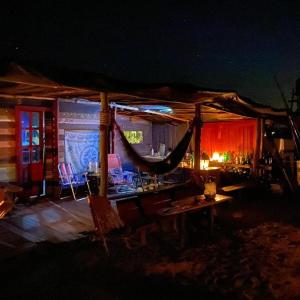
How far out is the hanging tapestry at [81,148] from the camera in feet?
32.4

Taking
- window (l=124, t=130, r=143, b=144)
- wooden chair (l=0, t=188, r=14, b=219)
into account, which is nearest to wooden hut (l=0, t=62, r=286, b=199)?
wooden chair (l=0, t=188, r=14, b=219)

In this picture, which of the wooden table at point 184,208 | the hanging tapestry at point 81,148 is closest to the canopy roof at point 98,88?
the hanging tapestry at point 81,148

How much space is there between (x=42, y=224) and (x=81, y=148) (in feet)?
12.4

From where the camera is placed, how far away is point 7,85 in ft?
18.0

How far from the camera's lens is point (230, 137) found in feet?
41.2

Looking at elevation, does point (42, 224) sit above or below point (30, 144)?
below

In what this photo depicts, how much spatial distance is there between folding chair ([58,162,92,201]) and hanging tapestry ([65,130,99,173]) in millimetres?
261

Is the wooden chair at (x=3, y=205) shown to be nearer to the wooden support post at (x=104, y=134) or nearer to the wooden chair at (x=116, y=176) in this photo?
the wooden support post at (x=104, y=134)

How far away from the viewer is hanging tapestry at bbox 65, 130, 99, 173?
32.4 ft

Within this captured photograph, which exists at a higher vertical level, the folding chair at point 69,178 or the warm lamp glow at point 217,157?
the warm lamp glow at point 217,157

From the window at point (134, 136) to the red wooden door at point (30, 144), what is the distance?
4.20m

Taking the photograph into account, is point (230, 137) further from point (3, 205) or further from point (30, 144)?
point (3, 205)

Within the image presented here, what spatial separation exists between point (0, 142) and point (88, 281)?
5.17 m

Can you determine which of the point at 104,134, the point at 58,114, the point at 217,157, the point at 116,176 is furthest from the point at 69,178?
the point at 217,157
